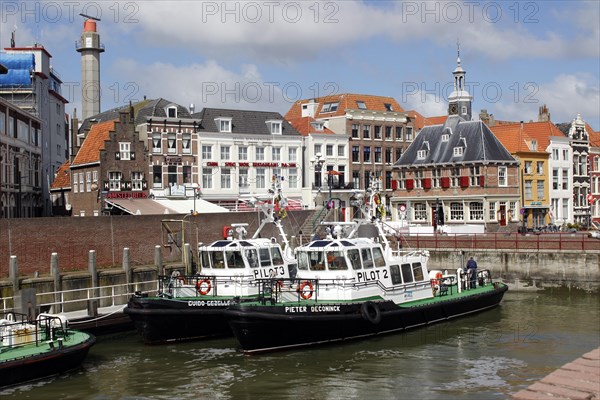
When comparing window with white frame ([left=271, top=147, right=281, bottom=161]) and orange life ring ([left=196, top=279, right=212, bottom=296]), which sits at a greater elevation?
window with white frame ([left=271, top=147, right=281, bottom=161])

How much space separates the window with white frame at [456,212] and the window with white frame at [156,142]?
2330cm

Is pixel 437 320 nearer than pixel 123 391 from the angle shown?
No

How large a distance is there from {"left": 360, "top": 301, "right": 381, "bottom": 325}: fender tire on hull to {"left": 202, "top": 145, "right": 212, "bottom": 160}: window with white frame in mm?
31734

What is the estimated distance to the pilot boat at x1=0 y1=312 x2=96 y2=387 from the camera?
70.6ft

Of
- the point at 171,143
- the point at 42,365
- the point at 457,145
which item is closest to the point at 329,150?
the point at 457,145

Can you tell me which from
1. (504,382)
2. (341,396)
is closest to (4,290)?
(341,396)

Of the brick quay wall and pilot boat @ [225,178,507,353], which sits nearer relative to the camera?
pilot boat @ [225,178,507,353]

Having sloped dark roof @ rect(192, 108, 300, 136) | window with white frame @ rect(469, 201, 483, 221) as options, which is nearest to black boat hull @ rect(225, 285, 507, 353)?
window with white frame @ rect(469, 201, 483, 221)

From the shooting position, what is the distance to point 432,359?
2497 cm

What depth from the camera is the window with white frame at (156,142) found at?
180ft

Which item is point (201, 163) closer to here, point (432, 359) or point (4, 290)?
point (4, 290)

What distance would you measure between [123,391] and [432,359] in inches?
393

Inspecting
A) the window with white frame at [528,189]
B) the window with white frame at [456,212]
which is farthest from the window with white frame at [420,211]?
the window with white frame at [528,189]

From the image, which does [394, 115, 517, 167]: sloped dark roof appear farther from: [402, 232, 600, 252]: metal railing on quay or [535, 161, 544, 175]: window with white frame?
[402, 232, 600, 252]: metal railing on quay
